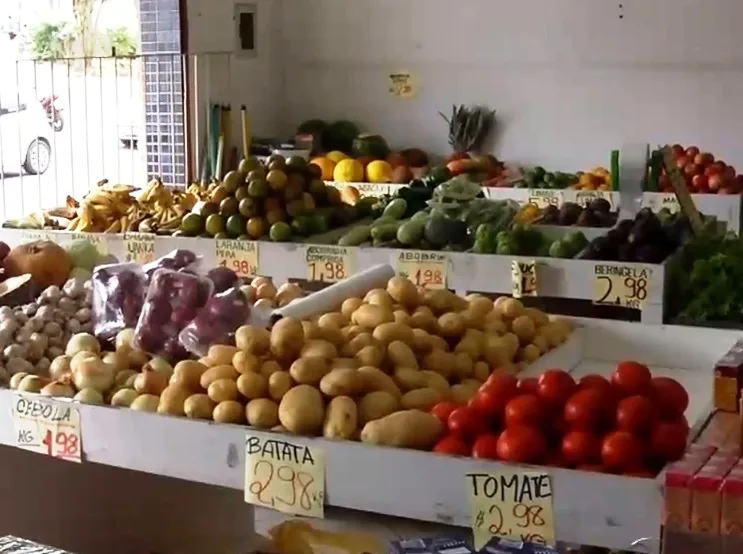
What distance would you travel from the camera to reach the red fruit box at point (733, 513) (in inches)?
57.6

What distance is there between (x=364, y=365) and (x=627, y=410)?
0.49 meters

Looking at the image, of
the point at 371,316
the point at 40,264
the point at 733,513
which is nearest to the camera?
the point at 733,513

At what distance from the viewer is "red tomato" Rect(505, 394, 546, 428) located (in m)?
1.70

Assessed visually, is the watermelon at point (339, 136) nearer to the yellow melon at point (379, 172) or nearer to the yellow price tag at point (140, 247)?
the yellow melon at point (379, 172)

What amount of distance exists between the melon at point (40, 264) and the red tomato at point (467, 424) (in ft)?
4.75

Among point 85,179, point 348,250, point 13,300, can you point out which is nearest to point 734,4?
point 348,250

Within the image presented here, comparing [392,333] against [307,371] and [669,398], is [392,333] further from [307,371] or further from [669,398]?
[669,398]

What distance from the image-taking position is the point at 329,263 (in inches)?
137

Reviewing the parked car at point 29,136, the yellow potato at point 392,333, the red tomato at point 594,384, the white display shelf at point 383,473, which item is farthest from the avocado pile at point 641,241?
the parked car at point 29,136

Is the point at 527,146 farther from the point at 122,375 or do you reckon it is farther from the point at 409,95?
the point at 122,375

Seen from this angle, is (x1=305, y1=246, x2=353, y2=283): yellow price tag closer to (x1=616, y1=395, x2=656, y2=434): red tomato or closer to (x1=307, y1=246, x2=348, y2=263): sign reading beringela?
(x1=307, y1=246, x2=348, y2=263): sign reading beringela

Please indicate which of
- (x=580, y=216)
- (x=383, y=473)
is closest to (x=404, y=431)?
(x=383, y=473)

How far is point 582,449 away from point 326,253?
6.32ft

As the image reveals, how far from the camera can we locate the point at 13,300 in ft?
8.63
